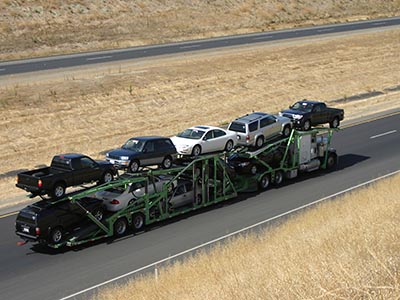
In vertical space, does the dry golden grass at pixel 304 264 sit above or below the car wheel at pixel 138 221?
above

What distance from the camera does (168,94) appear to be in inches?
1961

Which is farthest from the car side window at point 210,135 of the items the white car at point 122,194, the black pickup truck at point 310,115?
the black pickup truck at point 310,115

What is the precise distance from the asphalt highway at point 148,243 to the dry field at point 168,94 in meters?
6.91

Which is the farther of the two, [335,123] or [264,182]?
[335,123]

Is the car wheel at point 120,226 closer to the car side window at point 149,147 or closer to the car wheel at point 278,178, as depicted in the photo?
the car side window at point 149,147

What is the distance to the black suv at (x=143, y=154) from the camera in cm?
2597

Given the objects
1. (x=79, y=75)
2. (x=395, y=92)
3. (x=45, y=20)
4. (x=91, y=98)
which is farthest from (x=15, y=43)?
(x=395, y=92)

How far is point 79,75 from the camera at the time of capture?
5038 centimetres

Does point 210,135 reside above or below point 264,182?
above

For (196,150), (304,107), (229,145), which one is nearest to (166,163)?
(196,150)

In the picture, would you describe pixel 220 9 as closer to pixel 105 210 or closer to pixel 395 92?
pixel 395 92

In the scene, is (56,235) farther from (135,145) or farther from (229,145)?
(229,145)

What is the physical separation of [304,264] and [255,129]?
1436 cm

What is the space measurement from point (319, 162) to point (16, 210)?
1407cm
